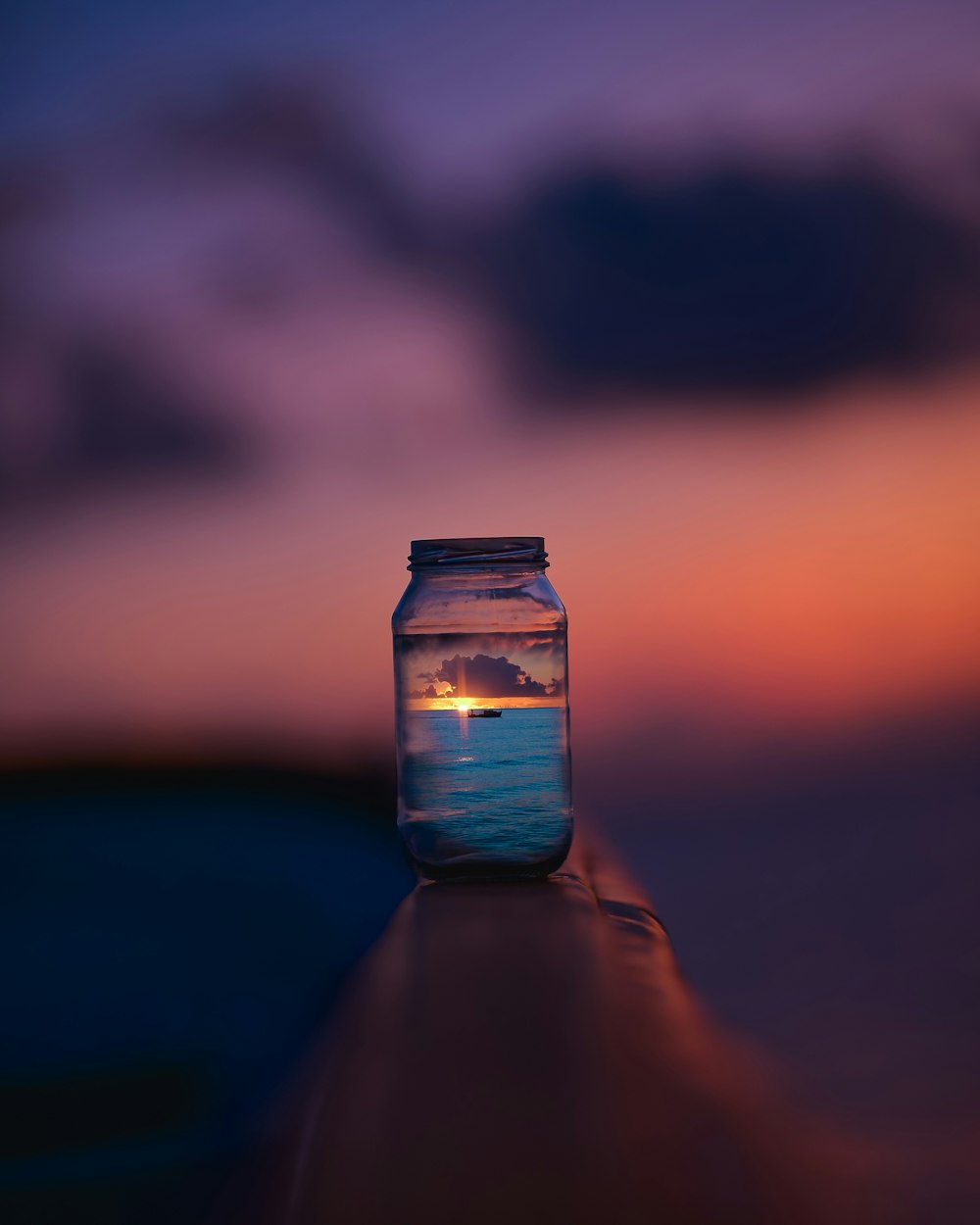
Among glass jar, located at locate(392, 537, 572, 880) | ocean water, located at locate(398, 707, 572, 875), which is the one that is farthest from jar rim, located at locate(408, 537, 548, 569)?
ocean water, located at locate(398, 707, 572, 875)

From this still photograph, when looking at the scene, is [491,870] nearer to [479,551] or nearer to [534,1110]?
[479,551]

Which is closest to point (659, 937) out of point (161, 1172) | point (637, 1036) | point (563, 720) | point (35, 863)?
point (563, 720)

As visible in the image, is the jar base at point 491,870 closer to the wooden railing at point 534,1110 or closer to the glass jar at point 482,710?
the glass jar at point 482,710

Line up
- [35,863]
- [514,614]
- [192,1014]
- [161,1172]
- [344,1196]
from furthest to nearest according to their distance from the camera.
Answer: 1. [35,863]
2. [514,614]
3. [192,1014]
4. [161,1172]
5. [344,1196]

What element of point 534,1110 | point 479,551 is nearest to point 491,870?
point 479,551

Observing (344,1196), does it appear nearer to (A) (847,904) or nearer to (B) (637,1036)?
(B) (637,1036)

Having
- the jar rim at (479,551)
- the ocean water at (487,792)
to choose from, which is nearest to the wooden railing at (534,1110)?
the ocean water at (487,792)

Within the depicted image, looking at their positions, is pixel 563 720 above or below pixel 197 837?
above
